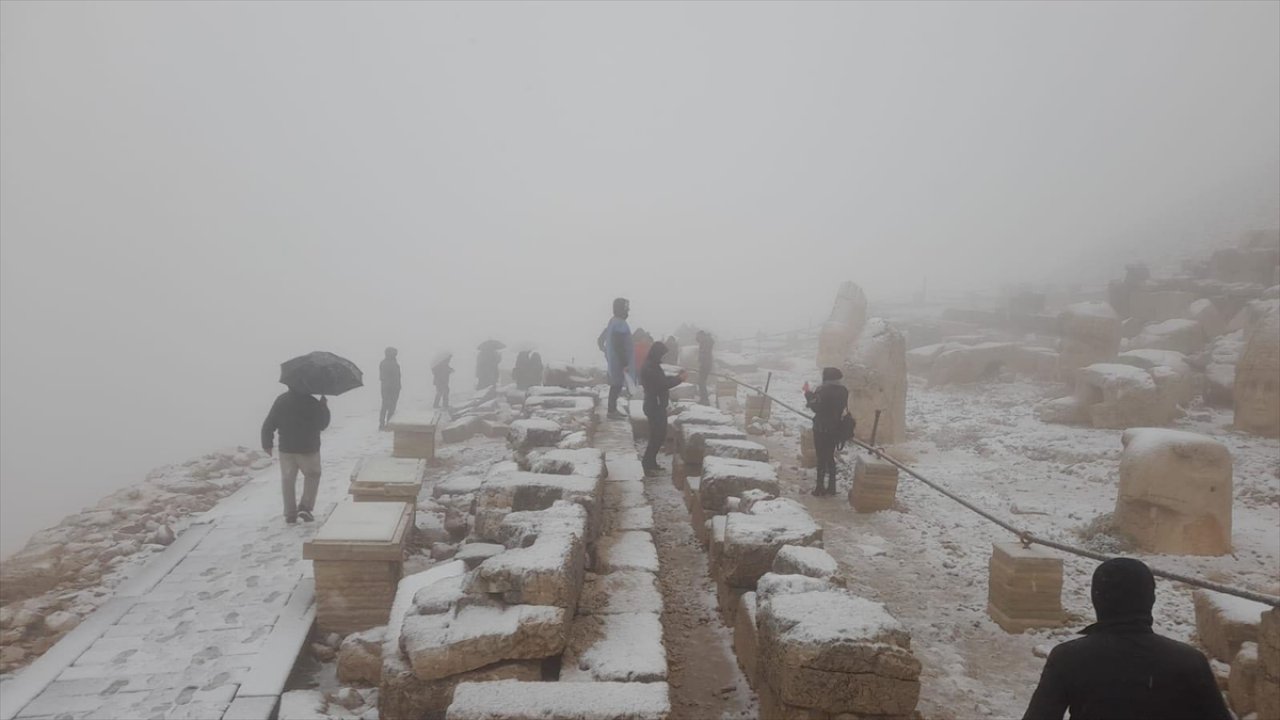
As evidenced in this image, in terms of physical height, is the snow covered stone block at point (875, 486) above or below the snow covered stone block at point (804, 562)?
below

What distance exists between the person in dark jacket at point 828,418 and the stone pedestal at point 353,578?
16.3 ft

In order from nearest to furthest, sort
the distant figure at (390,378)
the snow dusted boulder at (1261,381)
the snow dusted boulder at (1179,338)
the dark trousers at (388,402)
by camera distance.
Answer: the snow dusted boulder at (1261,381) → the distant figure at (390,378) → the dark trousers at (388,402) → the snow dusted boulder at (1179,338)

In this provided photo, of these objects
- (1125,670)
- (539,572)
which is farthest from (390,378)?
(1125,670)

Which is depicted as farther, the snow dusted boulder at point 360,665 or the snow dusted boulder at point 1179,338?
the snow dusted boulder at point 1179,338

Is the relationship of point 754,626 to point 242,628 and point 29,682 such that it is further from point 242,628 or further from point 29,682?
point 29,682

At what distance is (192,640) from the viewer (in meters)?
4.96

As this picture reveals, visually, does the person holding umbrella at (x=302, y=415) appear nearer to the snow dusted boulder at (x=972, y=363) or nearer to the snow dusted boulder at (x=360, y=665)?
the snow dusted boulder at (x=360, y=665)

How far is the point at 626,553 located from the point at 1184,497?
19.9 ft

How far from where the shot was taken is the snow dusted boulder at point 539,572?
3553 millimetres

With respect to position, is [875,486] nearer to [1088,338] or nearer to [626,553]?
[626,553]

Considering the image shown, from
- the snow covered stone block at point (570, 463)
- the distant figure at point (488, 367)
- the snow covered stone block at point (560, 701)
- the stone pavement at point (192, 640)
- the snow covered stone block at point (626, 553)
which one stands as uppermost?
the snow covered stone block at point (570, 463)

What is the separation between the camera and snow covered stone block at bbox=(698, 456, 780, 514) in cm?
581

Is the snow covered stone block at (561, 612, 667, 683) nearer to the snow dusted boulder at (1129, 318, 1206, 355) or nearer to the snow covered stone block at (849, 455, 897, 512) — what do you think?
the snow covered stone block at (849, 455, 897, 512)

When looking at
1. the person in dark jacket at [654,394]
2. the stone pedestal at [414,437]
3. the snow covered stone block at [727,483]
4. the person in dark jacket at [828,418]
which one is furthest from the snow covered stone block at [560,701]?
the stone pedestal at [414,437]
